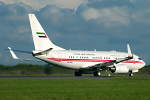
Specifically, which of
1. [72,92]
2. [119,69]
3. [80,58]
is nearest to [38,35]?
[80,58]

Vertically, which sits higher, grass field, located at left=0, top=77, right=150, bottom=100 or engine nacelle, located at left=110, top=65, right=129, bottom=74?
engine nacelle, located at left=110, top=65, right=129, bottom=74

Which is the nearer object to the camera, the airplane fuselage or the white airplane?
the white airplane

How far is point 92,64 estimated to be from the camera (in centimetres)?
5516

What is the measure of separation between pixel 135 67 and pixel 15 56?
858 inches

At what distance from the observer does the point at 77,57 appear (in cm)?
5331

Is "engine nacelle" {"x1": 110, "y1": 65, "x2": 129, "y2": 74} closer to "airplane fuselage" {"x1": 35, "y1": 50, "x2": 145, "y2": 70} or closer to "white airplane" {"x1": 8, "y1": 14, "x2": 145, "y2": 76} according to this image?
"white airplane" {"x1": 8, "y1": 14, "x2": 145, "y2": 76}

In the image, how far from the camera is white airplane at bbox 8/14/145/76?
50.8 m

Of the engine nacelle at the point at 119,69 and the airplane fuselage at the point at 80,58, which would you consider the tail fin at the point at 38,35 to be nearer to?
the airplane fuselage at the point at 80,58

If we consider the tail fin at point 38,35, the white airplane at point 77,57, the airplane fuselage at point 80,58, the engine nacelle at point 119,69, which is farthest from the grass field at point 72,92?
the engine nacelle at point 119,69

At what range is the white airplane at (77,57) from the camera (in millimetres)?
50812

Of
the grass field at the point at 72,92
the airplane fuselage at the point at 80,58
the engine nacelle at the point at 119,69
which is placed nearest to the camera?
the grass field at the point at 72,92

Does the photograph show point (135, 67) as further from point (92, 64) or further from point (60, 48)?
point (60, 48)

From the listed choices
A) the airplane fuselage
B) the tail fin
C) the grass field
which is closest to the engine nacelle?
the airplane fuselage

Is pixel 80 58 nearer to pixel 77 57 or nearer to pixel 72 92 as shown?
pixel 77 57
